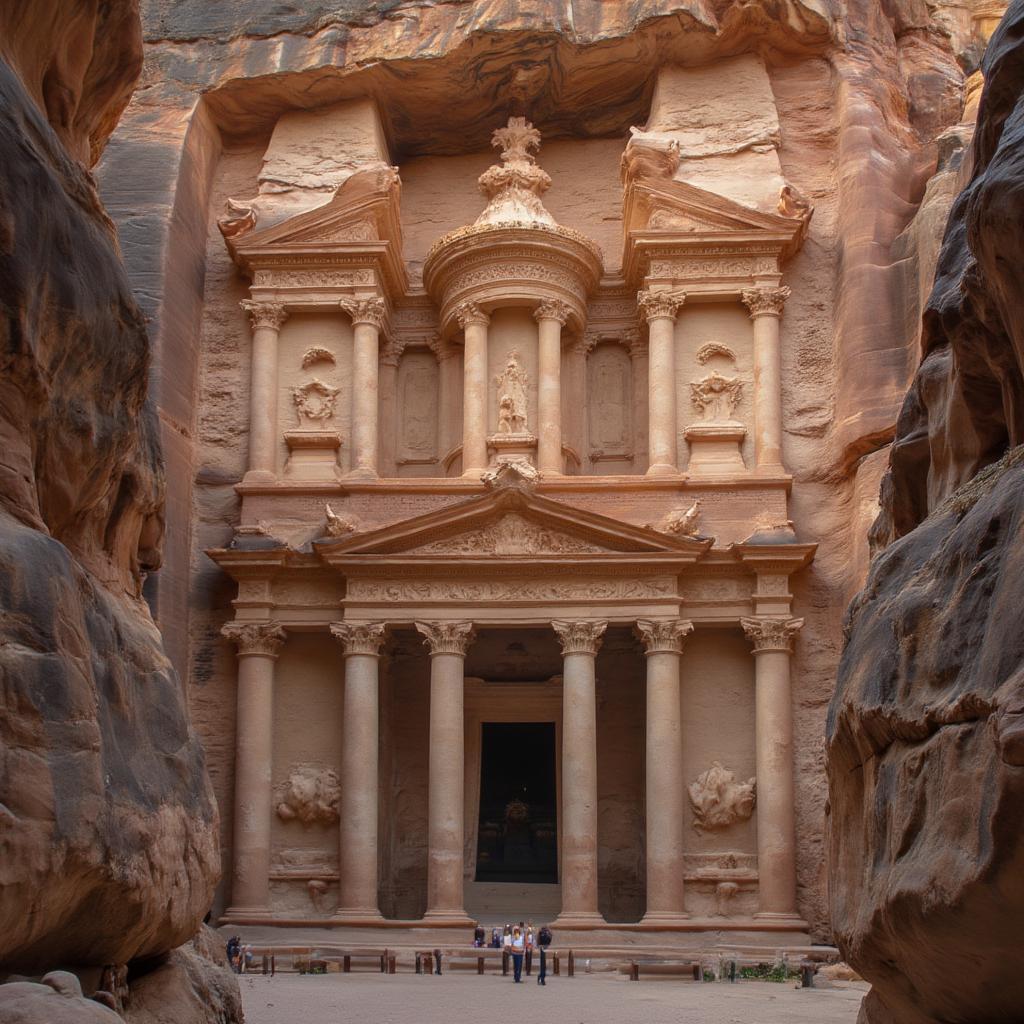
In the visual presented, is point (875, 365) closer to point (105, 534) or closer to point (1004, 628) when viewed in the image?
point (105, 534)

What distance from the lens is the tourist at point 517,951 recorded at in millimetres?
20938

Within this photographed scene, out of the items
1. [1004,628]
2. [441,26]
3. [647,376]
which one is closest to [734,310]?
[647,376]

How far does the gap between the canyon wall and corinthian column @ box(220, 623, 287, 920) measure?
1593 cm

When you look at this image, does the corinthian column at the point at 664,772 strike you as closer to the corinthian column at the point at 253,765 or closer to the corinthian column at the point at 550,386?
the corinthian column at the point at 550,386

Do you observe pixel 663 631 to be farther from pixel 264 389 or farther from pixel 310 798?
pixel 264 389

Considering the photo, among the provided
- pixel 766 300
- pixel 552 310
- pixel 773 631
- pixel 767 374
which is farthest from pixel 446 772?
pixel 766 300

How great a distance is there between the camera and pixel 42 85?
1002 cm

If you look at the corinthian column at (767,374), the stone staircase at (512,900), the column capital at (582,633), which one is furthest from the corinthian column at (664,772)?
the corinthian column at (767,374)

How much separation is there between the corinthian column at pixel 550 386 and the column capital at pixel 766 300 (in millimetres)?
3741

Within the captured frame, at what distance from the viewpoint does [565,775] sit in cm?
2592

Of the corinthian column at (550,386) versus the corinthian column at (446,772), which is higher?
the corinthian column at (550,386)

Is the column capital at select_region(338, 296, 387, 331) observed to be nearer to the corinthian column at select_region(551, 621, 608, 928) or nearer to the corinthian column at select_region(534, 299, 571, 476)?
the corinthian column at select_region(534, 299, 571, 476)

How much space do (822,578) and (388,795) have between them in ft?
31.1

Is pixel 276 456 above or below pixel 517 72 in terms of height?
below
